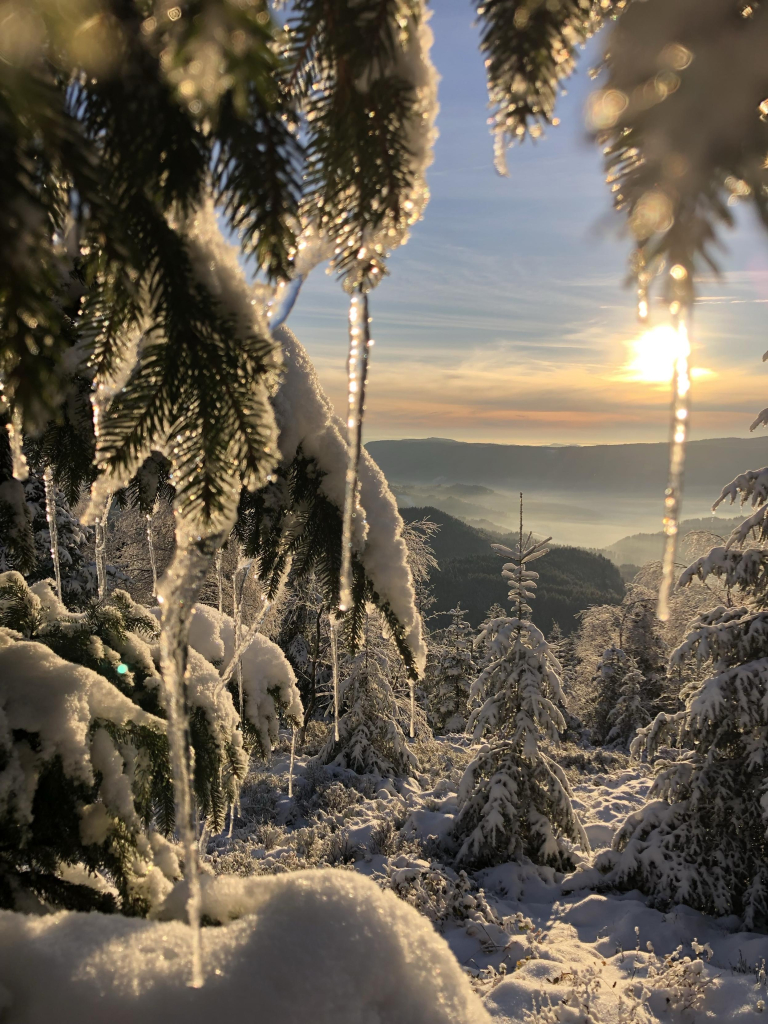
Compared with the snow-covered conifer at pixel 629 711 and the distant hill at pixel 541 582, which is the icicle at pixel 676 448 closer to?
the snow-covered conifer at pixel 629 711

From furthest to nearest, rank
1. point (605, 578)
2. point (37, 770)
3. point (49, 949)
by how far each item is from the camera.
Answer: point (605, 578) < point (37, 770) < point (49, 949)

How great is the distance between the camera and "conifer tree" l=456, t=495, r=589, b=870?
8289 mm

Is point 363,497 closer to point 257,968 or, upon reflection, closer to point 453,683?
point 257,968

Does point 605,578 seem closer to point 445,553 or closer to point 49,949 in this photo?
point 445,553

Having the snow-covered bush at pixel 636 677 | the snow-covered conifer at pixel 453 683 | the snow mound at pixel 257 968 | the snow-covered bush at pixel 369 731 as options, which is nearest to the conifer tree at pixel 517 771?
the snow-covered bush at pixel 369 731

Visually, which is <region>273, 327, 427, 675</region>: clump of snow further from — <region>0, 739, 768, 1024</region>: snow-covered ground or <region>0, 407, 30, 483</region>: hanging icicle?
<region>0, 407, 30, 483</region>: hanging icicle

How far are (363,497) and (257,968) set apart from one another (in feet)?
4.49

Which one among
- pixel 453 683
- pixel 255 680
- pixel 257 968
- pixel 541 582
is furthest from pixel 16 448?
pixel 541 582

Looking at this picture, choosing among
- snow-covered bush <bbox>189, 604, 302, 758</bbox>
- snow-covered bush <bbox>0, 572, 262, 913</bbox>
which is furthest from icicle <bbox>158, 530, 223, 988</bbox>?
snow-covered bush <bbox>189, 604, 302, 758</bbox>

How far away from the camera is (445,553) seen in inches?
4218

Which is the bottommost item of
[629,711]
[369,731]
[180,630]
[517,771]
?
[629,711]

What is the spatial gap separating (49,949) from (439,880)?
7.25 metres

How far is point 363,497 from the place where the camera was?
81.1 inches

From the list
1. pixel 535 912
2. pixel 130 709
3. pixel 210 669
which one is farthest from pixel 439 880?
pixel 130 709
